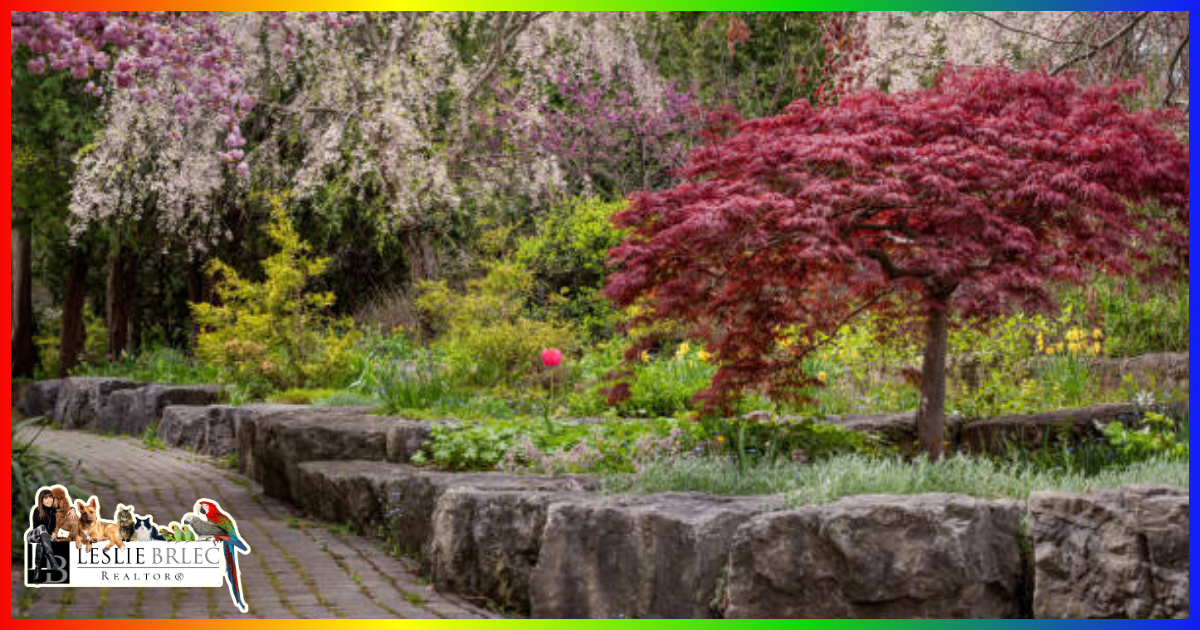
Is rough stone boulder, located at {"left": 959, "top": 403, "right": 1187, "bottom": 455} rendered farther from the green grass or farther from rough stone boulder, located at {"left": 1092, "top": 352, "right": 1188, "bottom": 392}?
rough stone boulder, located at {"left": 1092, "top": 352, "right": 1188, "bottom": 392}

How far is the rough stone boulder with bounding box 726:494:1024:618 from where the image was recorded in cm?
397

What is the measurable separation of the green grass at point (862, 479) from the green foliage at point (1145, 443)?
20 centimetres

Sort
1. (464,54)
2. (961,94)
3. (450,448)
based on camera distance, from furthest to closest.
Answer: (464,54), (450,448), (961,94)

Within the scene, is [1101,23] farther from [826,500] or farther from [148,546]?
A: [148,546]

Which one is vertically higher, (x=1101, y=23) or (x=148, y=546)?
(x=1101, y=23)

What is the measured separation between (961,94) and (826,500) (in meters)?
2.38

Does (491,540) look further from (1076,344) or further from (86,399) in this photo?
(86,399)

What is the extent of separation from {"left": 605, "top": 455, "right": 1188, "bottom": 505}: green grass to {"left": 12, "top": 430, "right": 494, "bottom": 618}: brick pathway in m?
1.01

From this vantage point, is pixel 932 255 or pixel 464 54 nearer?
pixel 932 255

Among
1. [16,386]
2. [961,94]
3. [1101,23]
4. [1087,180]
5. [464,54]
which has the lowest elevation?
[16,386]

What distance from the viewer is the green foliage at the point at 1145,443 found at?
18.4ft

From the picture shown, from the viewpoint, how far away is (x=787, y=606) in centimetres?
406

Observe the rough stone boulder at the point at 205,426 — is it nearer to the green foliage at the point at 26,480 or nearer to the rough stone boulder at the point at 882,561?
the green foliage at the point at 26,480

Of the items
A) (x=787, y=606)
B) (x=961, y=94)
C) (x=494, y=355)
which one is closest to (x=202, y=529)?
(x=787, y=606)
